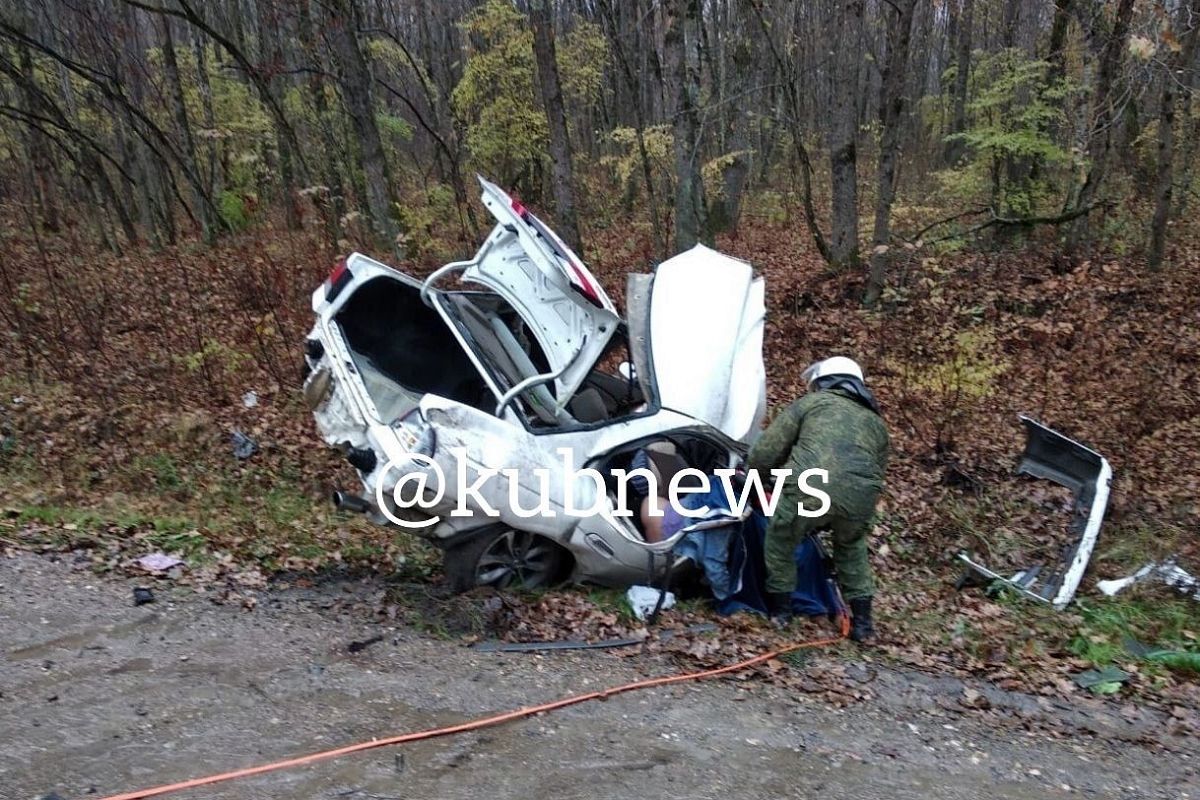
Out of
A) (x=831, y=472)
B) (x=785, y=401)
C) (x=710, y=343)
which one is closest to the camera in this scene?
(x=831, y=472)

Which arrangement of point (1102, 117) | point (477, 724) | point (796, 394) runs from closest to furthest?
point (477, 724) < point (796, 394) < point (1102, 117)

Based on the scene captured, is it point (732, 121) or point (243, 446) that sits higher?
point (732, 121)

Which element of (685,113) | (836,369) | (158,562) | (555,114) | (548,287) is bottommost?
(158,562)

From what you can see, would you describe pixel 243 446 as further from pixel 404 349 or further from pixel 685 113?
pixel 685 113

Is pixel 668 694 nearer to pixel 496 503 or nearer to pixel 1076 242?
pixel 496 503

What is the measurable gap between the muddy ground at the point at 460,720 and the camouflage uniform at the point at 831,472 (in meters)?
0.62

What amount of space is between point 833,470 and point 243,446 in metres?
5.86

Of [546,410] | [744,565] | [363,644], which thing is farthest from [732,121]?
[363,644]

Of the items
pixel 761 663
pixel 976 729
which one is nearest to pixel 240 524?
pixel 761 663

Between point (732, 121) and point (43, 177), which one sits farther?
point (732, 121)

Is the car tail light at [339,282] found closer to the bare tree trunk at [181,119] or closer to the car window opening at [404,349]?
the car window opening at [404,349]

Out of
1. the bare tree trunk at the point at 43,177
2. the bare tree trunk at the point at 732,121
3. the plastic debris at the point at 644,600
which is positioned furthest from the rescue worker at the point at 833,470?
the bare tree trunk at the point at 43,177

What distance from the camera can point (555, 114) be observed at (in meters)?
11.5

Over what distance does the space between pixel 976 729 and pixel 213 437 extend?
723cm
